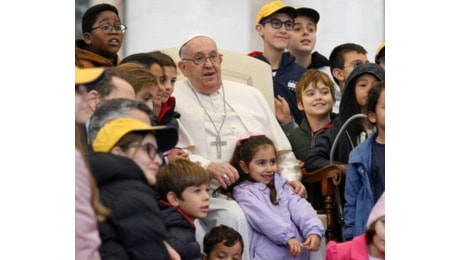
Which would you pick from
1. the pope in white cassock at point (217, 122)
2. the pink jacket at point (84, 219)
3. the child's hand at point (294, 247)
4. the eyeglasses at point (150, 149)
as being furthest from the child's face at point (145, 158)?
the child's hand at point (294, 247)

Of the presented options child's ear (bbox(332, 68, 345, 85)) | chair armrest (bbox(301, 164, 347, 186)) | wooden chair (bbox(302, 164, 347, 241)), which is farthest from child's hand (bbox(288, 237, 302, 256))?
child's ear (bbox(332, 68, 345, 85))

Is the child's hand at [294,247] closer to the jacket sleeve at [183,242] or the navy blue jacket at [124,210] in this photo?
the jacket sleeve at [183,242]

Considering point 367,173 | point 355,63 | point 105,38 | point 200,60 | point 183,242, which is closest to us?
point 183,242

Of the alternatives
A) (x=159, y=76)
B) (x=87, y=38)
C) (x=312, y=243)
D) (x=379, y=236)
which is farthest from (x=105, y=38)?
(x=379, y=236)

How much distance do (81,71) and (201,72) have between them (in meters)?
0.53

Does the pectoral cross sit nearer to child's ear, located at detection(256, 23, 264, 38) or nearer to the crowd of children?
the crowd of children

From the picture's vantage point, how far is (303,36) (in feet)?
16.1

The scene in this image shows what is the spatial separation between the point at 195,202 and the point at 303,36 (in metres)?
0.75

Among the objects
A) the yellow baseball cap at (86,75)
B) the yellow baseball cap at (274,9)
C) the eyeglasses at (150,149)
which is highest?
the yellow baseball cap at (274,9)

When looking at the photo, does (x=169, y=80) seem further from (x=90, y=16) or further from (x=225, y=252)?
(x=225, y=252)

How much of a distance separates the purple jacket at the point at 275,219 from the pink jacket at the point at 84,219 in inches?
24.0

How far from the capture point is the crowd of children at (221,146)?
416cm

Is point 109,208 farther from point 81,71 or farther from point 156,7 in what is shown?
point 156,7

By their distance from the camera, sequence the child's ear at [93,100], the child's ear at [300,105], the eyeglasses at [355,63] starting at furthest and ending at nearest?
1. the child's ear at [300,105]
2. the eyeglasses at [355,63]
3. the child's ear at [93,100]
